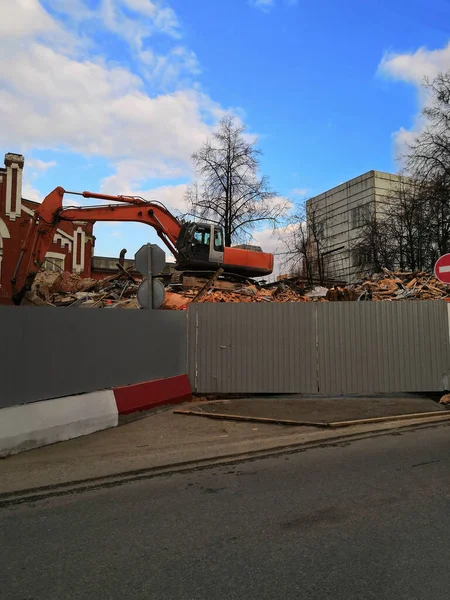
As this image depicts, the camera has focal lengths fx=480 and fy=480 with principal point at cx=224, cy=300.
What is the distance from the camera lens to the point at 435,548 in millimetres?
3826

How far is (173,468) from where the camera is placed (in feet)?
20.7

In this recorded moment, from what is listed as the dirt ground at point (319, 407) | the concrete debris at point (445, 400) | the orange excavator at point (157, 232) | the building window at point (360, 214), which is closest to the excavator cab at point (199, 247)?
the orange excavator at point (157, 232)

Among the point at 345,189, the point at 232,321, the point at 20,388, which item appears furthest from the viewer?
the point at 345,189

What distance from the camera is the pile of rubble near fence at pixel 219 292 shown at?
15992 millimetres

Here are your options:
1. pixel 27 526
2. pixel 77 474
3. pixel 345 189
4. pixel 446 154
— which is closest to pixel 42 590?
pixel 27 526

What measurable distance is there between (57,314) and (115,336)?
148 centimetres

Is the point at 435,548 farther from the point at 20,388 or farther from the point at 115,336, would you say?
the point at 115,336

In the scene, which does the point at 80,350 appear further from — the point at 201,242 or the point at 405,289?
the point at 405,289

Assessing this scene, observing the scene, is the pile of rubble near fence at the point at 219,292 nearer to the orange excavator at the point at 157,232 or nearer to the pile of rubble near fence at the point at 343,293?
the pile of rubble near fence at the point at 343,293

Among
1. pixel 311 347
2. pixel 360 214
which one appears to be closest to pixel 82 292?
pixel 311 347

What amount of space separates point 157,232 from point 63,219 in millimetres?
3628


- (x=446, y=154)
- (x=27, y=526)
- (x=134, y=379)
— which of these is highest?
(x=446, y=154)

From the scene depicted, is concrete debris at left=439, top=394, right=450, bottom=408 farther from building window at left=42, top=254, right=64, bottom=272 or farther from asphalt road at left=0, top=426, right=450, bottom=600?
building window at left=42, top=254, right=64, bottom=272

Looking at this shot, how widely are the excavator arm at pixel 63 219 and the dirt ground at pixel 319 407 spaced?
329 inches
